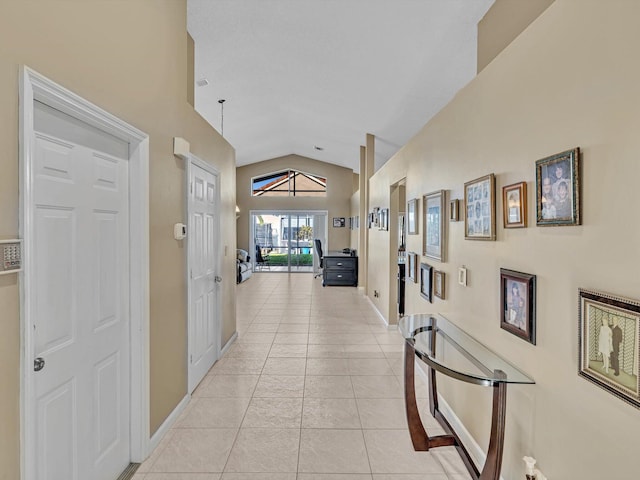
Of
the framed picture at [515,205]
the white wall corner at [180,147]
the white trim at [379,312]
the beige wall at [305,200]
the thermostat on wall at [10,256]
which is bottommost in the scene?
the white trim at [379,312]

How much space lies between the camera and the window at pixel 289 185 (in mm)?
11695

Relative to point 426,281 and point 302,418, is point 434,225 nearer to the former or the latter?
point 426,281

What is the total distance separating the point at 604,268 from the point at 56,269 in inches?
83.7

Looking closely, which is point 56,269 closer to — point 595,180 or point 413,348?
point 413,348

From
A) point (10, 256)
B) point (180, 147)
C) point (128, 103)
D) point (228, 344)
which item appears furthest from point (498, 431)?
point (228, 344)

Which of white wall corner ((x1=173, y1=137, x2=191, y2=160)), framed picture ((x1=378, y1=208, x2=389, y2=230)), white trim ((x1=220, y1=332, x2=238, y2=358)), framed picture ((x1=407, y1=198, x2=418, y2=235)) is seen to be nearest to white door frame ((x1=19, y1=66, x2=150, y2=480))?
white wall corner ((x1=173, y1=137, x2=191, y2=160))

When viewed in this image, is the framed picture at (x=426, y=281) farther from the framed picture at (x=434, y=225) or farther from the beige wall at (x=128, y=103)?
the beige wall at (x=128, y=103)

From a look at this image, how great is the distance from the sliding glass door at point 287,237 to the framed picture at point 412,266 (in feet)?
25.7

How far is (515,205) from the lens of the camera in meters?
1.78

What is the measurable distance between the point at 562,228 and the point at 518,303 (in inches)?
18.7

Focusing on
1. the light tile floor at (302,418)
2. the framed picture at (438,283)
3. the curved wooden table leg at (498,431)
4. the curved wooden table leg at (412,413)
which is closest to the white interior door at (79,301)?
the light tile floor at (302,418)

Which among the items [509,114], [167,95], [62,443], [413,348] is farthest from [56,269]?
[509,114]

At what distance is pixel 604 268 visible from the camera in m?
1.22

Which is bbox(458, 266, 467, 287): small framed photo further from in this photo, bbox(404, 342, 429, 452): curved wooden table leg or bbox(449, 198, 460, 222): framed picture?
bbox(404, 342, 429, 452): curved wooden table leg
